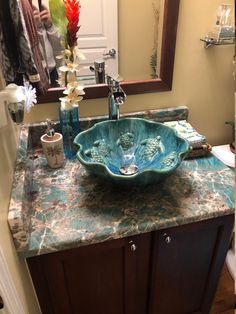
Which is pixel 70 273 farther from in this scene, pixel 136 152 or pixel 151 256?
pixel 136 152

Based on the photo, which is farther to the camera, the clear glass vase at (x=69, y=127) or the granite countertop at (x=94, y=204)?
the clear glass vase at (x=69, y=127)

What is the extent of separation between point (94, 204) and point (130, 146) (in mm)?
326

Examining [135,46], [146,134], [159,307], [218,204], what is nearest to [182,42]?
[135,46]

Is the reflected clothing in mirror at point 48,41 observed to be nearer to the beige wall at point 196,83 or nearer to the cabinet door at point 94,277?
the beige wall at point 196,83

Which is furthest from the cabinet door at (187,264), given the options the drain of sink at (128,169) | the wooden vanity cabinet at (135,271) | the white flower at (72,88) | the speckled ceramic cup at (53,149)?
the white flower at (72,88)

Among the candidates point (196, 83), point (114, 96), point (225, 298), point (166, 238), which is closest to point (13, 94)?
point (114, 96)

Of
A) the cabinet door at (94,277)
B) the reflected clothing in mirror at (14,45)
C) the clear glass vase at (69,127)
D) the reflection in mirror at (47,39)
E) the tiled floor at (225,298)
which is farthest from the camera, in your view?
the tiled floor at (225,298)

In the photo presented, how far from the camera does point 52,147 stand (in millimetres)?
1036

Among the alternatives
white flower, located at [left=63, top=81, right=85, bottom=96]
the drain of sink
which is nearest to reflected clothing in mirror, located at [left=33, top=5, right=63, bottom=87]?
white flower, located at [left=63, top=81, right=85, bottom=96]

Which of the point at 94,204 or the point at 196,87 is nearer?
the point at 94,204

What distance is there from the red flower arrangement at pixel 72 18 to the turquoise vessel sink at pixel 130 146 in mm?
340

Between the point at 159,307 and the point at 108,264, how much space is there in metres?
0.44

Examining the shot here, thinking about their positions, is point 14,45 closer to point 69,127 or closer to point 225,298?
point 69,127

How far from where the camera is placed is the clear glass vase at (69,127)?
112cm
